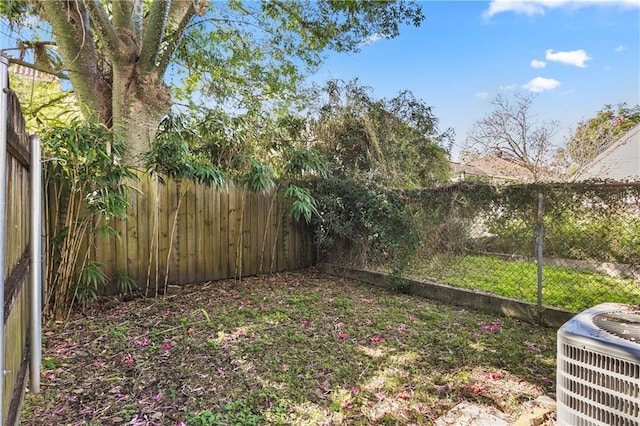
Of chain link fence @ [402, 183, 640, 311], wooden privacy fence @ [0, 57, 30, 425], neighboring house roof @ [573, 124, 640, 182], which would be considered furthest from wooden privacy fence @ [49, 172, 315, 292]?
neighboring house roof @ [573, 124, 640, 182]

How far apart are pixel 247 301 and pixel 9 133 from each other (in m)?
2.77

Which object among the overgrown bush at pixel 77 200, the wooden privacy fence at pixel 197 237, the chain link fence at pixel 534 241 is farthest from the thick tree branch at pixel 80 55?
the chain link fence at pixel 534 241

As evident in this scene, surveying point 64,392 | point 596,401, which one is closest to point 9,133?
point 64,392

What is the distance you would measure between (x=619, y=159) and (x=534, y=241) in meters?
8.99

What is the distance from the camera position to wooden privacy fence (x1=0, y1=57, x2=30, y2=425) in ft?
4.45

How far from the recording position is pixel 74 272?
3.33 meters

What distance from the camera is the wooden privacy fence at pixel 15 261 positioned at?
1357 millimetres

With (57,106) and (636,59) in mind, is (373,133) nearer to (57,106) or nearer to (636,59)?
(57,106)

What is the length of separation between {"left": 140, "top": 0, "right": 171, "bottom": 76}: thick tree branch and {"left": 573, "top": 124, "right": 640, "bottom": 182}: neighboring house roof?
29.8 ft

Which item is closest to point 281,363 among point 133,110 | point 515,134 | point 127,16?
point 133,110

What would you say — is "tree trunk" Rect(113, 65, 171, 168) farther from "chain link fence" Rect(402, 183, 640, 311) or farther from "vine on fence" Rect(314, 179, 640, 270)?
"chain link fence" Rect(402, 183, 640, 311)

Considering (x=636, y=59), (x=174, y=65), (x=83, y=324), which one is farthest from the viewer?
(x=636, y=59)

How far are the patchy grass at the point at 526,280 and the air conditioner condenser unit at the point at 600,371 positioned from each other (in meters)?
2.22

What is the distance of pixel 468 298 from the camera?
3.70 metres
